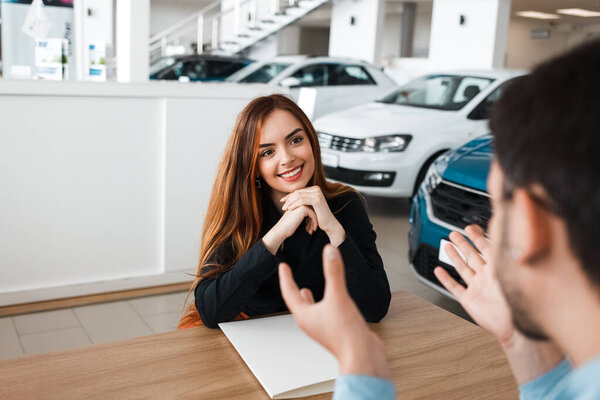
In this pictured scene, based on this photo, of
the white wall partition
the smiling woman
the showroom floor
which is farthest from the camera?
the white wall partition

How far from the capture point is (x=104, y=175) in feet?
11.4

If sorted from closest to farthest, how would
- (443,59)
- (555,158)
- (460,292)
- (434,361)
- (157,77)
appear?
(555,158) → (460,292) → (434,361) → (157,77) → (443,59)

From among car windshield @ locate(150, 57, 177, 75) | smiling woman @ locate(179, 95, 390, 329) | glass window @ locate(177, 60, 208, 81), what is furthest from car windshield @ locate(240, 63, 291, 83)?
smiling woman @ locate(179, 95, 390, 329)

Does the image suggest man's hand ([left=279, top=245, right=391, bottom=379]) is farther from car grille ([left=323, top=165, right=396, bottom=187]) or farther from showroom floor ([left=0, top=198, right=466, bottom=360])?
car grille ([left=323, top=165, right=396, bottom=187])

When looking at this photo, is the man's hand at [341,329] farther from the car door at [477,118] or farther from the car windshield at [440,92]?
the car windshield at [440,92]

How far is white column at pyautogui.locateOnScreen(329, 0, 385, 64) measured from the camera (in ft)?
47.0

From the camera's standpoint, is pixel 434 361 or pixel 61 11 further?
pixel 61 11

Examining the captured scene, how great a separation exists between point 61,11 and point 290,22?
12.3m

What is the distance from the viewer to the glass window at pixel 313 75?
8.82m

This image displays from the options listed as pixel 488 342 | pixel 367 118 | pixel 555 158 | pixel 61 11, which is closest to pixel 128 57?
pixel 61 11

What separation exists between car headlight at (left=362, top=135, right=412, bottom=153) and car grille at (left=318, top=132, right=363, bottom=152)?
10 cm

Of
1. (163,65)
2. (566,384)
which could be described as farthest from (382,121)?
(163,65)

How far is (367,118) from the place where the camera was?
5.83 m

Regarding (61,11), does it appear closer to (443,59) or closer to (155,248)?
(155,248)
